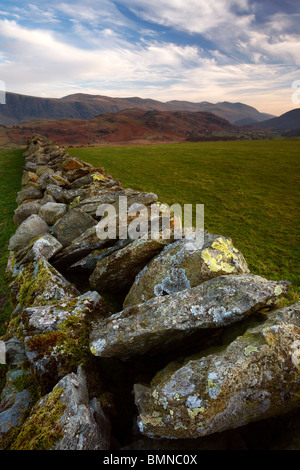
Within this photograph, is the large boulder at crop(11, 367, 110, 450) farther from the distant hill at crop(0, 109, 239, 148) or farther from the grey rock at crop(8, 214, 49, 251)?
the distant hill at crop(0, 109, 239, 148)

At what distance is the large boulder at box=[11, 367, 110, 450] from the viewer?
328 centimetres

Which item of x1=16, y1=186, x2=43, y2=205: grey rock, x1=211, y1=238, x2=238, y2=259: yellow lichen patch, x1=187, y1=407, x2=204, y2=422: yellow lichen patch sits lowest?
x1=187, y1=407, x2=204, y2=422: yellow lichen patch

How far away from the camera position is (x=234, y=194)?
1983cm

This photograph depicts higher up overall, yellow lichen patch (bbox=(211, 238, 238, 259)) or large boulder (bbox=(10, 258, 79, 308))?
yellow lichen patch (bbox=(211, 238, 238, 259))

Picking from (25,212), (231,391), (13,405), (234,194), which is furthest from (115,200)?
(234,194)

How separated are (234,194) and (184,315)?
17.6 metres

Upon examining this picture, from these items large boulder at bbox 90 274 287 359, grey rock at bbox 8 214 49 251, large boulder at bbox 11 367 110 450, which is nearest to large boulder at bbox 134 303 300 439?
large boulder at bbox 90 274 287 359

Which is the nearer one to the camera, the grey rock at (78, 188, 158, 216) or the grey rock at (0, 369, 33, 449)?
the grey rock at (0, 369, 33, 449)

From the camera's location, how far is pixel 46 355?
15.0 feet

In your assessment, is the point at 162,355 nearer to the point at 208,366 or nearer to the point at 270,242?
the point at 208,366

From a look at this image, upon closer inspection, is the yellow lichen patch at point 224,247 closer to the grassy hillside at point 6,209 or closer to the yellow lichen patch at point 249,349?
the yellow lichen patch at point 249,349

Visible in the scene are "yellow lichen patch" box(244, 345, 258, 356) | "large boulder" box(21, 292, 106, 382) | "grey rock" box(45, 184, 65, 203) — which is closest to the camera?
"yellow lichen patch" box(244, 345, 258, 356)

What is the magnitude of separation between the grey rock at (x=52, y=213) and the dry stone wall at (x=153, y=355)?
3.64 metres

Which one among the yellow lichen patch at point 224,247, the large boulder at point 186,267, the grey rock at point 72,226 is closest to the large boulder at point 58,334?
the large boulder at point 186,267
